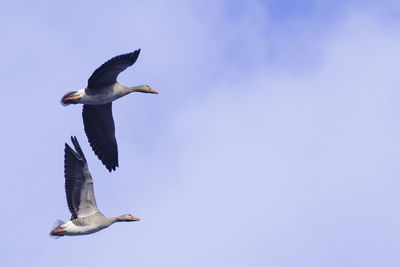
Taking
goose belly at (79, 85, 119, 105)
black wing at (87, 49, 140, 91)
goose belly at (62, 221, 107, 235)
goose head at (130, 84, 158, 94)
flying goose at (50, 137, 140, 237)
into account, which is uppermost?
goose head at (130, 84, 158, 94)

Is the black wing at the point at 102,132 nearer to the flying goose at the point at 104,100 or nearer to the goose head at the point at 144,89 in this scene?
the flying goose at the point at 104,100

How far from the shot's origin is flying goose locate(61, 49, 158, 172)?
31328 mm

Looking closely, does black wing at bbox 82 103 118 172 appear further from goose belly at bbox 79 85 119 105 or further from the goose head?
goose belly at bbox 79 85 119 105

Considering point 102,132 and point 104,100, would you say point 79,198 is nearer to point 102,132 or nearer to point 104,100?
point 104,100

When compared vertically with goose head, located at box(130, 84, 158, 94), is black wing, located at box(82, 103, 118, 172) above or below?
below

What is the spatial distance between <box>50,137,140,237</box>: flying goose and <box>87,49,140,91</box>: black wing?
2.26 metres

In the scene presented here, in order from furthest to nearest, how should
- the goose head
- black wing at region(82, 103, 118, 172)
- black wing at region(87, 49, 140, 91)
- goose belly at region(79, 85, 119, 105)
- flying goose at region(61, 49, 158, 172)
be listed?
1. black wing at region(82, 103, 118, 172)
2. the goose head
3. goose belly at region(79, 85, 119, 105)
4. flying goose at region(61, 49, 158, 172)
5. black wing at region(87, 49, 140, 91)

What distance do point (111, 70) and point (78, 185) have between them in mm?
3912

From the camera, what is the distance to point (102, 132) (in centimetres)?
3522

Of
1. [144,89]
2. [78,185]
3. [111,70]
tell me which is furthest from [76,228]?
[144,89]

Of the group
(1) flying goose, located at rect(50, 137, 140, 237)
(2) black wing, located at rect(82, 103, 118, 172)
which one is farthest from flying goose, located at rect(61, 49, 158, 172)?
(1) flying goose, located at rect(50, 137, 140, 237)

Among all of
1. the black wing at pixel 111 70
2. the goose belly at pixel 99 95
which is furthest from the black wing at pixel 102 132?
the black wing at pixel 111 70

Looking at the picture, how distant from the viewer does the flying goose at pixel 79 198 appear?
31.0 metres

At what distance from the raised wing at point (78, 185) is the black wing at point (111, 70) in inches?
90.0
